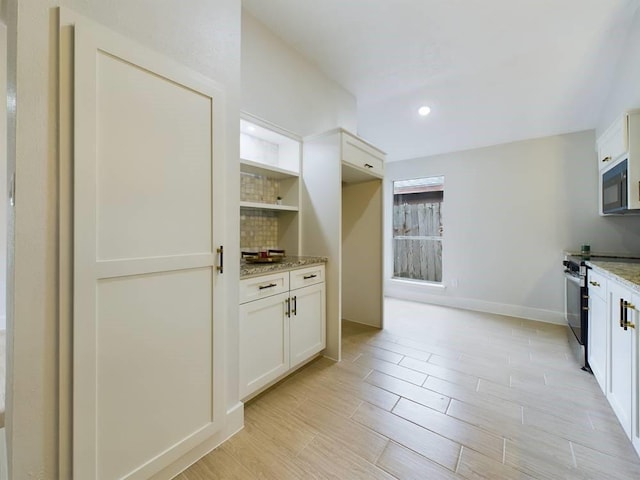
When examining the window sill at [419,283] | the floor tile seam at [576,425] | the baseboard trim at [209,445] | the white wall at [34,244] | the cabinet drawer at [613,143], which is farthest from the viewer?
the window sill at [419,283]

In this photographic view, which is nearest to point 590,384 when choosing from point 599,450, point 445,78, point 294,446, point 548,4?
point 599,450

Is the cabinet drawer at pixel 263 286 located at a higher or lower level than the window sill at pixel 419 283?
higher

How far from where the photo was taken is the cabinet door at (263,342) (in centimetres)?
168

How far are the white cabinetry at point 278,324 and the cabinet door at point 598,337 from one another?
1968mm

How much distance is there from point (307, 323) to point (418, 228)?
123 inches

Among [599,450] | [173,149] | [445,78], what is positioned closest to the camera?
[173,149]

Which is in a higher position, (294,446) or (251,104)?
(251,104)

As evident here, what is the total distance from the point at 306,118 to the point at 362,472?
111 inches

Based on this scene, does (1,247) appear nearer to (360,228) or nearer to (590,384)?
(360,228)

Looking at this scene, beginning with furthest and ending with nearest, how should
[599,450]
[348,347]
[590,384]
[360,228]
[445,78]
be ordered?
[360,228] → [445,78] → [348,347] → [590,384] → [599,450]

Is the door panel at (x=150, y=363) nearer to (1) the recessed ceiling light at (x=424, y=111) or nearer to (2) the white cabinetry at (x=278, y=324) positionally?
(2) the white cabinetry at (x=278, y=324)

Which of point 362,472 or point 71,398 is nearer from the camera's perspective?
point 71,398

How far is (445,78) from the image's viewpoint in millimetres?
2906

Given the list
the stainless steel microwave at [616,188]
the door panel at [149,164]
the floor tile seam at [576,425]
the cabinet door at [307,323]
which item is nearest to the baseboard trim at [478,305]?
the stainless steel microwave at [616,188]
